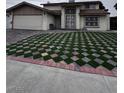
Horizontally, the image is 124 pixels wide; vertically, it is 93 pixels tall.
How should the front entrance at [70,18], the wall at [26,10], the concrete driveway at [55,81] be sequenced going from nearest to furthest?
the concrete driveway at [55,81]
the wall at [26,10]
the front entrance at [70,18]

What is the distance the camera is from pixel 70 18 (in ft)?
49.2

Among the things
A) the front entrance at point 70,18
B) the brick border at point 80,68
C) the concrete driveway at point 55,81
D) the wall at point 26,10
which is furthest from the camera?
the front entrance at point 70,18

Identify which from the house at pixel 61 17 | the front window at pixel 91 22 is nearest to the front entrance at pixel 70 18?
the house at pixel 61 17

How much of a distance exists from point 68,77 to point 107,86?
0.90 metres

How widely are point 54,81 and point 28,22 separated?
502 inches

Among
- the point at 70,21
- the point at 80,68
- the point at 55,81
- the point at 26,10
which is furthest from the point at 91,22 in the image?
the point at 55,81

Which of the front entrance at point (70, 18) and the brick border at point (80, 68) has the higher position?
the front entrance at point (70, 18)

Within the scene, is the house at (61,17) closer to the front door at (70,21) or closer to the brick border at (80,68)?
the front door at (70,21)

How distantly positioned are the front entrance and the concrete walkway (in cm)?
1236

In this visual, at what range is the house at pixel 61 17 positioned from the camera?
13.7 m

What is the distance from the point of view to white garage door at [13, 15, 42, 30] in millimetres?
13646

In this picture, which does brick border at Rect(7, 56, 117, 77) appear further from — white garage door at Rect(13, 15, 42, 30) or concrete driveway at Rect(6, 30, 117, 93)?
white garage door at Rect(13, 15, 42, 30)

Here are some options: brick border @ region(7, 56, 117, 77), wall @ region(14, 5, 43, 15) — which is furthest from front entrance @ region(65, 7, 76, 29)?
brick border @ region(7, 56, 117, 77)
